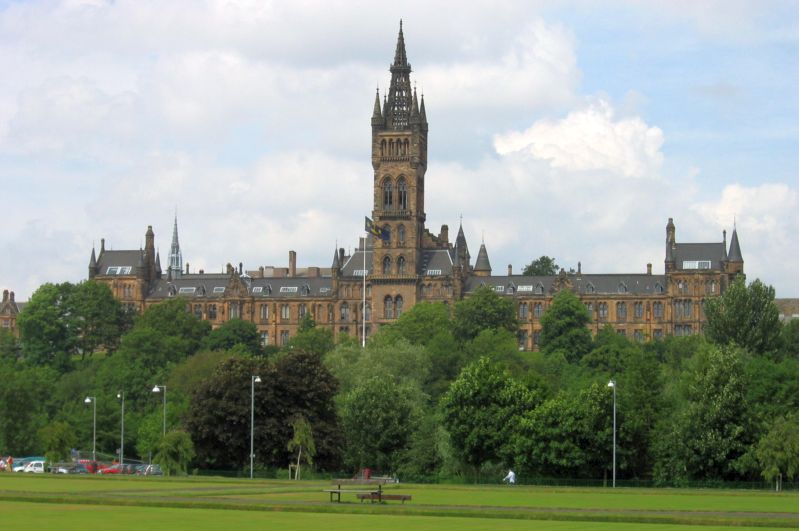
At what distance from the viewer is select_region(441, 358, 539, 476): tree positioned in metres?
97.4

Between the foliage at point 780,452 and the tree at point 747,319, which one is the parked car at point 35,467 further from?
the tree at point 747,319

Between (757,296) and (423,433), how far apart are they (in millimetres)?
53960

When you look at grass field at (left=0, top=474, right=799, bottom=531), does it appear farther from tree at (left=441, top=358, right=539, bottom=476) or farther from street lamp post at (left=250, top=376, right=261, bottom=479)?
tree at (left=441, top=358, right=539, bottom=476)

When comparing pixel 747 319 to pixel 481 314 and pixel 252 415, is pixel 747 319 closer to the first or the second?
pixel 481 314

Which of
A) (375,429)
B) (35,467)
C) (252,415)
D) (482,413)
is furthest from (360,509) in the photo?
(375,429)

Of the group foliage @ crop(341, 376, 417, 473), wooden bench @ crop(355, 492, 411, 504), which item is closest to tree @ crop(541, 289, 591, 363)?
foliage @ crop(341, 376, 417, 473)

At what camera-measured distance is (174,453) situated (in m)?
92.3

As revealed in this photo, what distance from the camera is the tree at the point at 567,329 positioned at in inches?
7470

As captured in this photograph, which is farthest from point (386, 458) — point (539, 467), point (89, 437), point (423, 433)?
point (89, 437)

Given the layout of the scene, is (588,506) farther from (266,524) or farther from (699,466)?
(699,466)

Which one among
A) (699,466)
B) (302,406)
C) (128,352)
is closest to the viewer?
(699,466)

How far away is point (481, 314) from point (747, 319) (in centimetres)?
4982

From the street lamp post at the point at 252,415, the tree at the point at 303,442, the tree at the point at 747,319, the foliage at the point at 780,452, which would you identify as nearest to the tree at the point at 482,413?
the tree at the point at 303,442

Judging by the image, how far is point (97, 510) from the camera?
2083 inches
